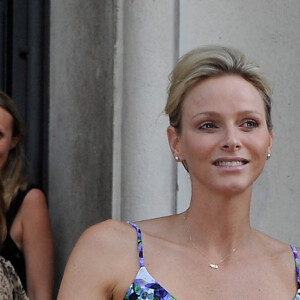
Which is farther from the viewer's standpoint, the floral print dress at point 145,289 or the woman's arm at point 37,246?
the woman's arm at point 37,246

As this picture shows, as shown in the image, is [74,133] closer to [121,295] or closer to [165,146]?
[165,146]

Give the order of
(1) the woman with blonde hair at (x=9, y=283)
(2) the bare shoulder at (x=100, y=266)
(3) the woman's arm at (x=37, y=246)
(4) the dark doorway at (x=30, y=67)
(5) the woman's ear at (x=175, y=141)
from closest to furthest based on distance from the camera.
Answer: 1. (2) the bare shoulder at (x=100, y=266)
2. (5) the woman's ear at (x=175, y=141)
3. (1) the woman with blonde hair at (x=9, y=283)
4. (3) the woman's arm at (x=37, y=246)
5. (4) the dark doorway at (x=30, y=67)

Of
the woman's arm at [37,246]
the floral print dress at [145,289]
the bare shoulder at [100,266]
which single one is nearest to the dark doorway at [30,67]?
the woman's arm at [37,246]

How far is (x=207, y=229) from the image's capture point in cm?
273

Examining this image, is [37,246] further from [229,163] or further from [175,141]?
[229,163]

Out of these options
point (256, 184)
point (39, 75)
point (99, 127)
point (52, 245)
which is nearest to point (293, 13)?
point (256, 184)

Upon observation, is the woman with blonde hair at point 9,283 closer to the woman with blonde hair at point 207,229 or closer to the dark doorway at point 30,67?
the woman with blonde hair at point 207,229

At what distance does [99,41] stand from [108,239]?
122cm

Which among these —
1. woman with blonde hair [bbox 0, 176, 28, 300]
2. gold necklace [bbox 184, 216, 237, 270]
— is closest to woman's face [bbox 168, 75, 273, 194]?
gold necklace [bbox 184, 216, 237, 270]

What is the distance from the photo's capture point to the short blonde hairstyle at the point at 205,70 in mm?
2684

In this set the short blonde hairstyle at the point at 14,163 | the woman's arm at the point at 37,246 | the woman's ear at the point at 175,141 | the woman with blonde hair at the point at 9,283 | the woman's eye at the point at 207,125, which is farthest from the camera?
the short blonde hairstyle at the point at 14,163

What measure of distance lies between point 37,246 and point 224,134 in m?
1.40

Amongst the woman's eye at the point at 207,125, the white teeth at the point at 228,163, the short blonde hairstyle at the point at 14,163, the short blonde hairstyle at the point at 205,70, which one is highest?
the short blonde hairstyle at the point at 205,70

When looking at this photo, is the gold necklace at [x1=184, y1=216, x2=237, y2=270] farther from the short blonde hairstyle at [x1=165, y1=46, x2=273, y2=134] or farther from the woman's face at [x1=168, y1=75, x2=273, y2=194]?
the short blonde hairstyle at [x1=165, y1=46, x2=273, y2=134]
